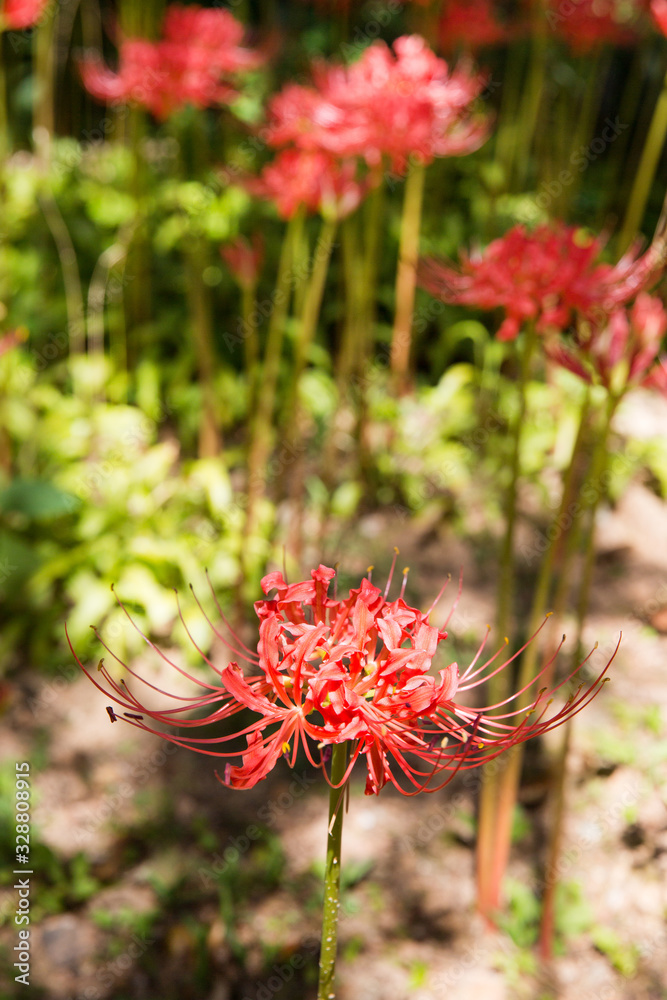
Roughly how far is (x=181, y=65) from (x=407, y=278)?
1.40m

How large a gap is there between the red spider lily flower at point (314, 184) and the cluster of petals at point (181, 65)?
57 cm

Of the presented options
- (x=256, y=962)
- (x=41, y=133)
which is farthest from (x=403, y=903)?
(x=41, y=133)

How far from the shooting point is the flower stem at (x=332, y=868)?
0.98m

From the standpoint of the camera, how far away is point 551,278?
175 cm

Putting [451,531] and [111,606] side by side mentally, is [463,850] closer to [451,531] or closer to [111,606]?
[451,531]

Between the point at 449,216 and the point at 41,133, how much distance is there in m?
2.53

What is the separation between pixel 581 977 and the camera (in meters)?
2.32

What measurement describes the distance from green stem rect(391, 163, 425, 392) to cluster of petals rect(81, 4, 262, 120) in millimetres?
873

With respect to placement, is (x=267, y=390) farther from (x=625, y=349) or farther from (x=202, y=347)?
(x=625, y=349)

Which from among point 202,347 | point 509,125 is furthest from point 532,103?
point 202,347

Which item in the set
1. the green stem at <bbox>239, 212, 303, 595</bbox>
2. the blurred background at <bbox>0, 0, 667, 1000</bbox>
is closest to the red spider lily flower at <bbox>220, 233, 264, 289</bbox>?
the blurred background at <bbox>0, 0, 667, 1000</bbox>

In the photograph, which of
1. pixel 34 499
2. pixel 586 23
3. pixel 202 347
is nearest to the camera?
pixel 34 499

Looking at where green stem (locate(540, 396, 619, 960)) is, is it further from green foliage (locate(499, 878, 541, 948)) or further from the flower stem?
the flower stem

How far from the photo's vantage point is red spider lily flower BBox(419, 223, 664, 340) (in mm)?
1757
